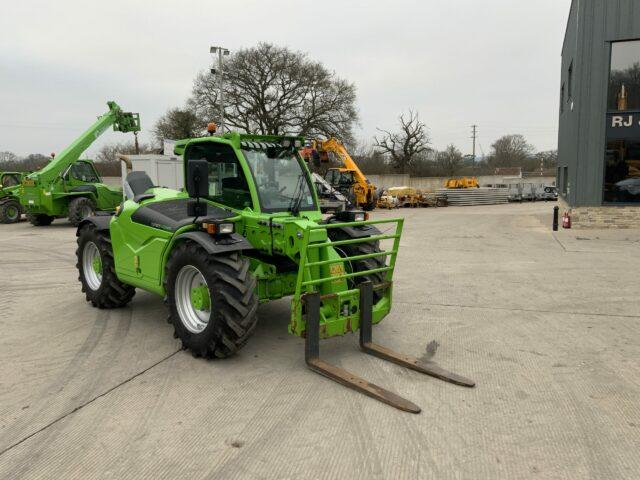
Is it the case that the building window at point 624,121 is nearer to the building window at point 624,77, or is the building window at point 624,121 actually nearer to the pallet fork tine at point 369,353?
the building window at point 624,77

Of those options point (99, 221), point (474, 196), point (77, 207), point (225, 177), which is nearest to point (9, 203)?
point (77, 207)

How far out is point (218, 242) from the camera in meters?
4.88

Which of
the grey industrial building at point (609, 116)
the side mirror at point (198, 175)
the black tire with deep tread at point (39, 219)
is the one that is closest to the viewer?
the side mirror at point (198, 175)

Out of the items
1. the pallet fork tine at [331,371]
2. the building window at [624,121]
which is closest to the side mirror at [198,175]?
the pallet fork tine at [331,371]

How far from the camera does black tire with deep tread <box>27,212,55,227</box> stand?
18.7 m

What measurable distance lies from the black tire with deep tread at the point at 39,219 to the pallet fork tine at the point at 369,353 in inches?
672

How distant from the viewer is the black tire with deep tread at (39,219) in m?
18.7

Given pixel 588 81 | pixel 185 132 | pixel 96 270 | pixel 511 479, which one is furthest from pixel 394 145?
pixel 511 479

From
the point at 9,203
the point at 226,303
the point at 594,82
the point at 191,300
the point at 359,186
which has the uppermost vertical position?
the point at 594,82

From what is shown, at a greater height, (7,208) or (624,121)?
(624,121)

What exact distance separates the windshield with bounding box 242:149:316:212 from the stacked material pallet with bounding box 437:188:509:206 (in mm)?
30193

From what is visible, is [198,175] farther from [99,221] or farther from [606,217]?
[606,217]

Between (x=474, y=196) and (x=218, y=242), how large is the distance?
33461 millimetres

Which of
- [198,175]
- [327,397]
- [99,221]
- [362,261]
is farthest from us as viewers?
[99,221]
